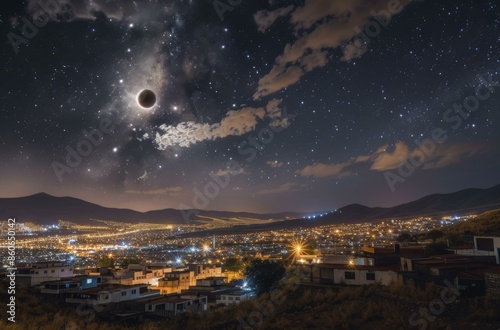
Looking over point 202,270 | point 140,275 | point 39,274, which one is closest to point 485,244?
point 140,275

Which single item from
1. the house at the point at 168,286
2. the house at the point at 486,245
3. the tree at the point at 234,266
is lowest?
the tree at the point at 234,266

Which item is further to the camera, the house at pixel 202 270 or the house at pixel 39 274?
the house at pixel 202 270

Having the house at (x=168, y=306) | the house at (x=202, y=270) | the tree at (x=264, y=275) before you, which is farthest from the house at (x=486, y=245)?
the house at (x=202, y=270)

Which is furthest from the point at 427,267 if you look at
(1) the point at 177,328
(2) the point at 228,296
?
(2) the point at 228,296

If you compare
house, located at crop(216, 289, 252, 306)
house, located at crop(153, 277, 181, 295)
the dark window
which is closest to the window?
the dark window

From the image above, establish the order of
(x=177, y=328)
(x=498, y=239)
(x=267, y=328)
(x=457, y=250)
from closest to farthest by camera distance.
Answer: (x=267, y=328)
(x=177, y=328)
(x=498, y=239)
(x=457, y=250)

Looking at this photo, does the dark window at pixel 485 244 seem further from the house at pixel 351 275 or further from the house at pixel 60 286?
the house at pixel 60 286

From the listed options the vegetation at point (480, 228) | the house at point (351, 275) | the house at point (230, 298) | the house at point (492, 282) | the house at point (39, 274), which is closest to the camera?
the house at point (492, 282)

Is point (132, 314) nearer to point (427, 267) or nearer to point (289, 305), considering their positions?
point (289, 305)

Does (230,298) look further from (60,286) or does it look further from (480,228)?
(480,228)
